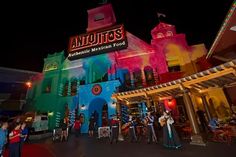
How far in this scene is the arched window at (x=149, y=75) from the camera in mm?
16422

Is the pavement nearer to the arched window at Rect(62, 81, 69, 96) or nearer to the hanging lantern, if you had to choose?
the hanging lantern

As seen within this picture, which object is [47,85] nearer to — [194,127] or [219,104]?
[194,127]

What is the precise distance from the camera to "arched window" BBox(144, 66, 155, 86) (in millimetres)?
16422

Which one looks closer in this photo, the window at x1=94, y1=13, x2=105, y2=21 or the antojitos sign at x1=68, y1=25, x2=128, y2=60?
the antojitos sign at x1=68, y1=25, x2=128, y2=60

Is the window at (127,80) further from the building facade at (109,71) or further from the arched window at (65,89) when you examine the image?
the arched window at (65,89)

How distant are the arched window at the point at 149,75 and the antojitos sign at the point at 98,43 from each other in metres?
7.00

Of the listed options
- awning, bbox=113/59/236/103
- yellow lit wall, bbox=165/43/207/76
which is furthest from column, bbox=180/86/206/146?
yellow lit wall, bbox=165/43/207/76

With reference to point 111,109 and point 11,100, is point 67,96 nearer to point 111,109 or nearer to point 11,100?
point 111,109

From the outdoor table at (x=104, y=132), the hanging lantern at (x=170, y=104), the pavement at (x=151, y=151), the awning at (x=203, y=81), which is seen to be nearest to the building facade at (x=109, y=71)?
the hanging lantern at (x=170, y=104)

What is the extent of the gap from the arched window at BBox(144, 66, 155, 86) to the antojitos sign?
700 cm

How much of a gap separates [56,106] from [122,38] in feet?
46.4

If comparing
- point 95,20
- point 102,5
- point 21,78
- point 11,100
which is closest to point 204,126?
→ point 95,20

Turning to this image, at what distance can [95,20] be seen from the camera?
20.5m

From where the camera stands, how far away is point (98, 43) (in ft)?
38.3
